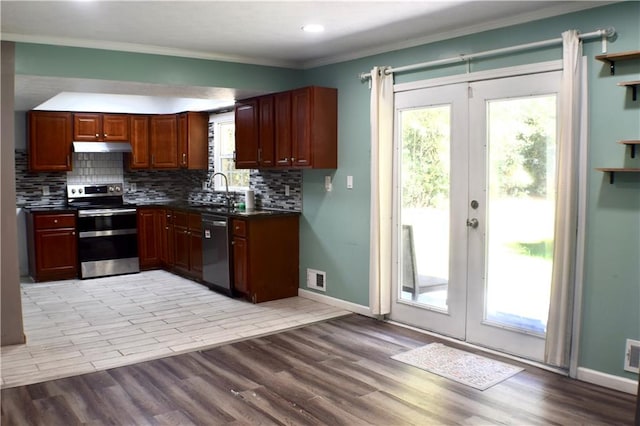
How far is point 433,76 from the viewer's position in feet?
14.1

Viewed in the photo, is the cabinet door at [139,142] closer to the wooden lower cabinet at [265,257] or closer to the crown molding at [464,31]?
the wooden lower cabinet at [265,257]

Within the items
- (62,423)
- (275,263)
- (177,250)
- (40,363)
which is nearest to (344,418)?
(62,423)

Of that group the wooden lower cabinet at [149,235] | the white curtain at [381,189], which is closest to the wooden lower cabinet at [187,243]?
the wooden lower cabinet at [149,235]

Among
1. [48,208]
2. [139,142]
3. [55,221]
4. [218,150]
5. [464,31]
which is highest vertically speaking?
[464,31]

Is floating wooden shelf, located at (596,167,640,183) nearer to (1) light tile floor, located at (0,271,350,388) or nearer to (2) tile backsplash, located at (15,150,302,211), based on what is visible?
(1) light tile floor, located at (0,271,350,388)

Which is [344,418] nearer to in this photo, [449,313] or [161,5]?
[449,313]

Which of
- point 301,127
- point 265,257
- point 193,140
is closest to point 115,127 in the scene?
point 193,140

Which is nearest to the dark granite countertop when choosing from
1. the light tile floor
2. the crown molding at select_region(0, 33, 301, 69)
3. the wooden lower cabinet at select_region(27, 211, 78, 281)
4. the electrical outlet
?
the wooden lower cabinet at select_region(27, 211, 78, 281)

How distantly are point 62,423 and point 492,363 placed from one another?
273 centimetres

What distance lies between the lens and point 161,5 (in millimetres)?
3416

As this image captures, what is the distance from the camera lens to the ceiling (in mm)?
3455

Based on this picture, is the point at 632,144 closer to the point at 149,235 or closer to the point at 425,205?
the point at 425,205

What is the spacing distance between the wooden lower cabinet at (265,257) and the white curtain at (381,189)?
121 cm

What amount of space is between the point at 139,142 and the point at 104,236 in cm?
143
